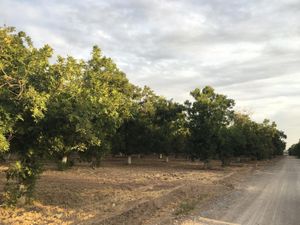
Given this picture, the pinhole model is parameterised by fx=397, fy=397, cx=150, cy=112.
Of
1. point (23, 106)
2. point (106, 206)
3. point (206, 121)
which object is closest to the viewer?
point (23, 106)

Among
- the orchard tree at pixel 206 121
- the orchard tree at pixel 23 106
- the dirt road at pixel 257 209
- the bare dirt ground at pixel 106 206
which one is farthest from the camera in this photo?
the orchard tree at pixel 206 121

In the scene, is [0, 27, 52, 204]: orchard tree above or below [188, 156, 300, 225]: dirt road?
above

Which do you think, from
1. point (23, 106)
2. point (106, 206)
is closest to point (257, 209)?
point (106, 206)

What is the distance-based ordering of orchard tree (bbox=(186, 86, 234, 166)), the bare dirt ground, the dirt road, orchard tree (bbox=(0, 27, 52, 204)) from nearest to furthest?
orchard tree (bbox=(0, 27, 52, 204)) → the bare dirt ground → the dirt road → orchard tree (bbox=(186, 86, 234, 166))

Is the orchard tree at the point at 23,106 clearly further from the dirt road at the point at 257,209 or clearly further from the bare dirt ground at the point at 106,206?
the dirt road at the point at 257,209

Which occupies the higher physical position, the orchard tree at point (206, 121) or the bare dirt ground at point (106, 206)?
the orchard tree at point (206, 121)

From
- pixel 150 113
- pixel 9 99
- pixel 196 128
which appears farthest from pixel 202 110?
pixel 9 99

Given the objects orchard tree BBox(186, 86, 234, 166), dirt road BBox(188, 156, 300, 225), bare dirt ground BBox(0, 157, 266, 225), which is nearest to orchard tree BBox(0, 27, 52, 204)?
bare dirt ground BBox(0, 157, 266, 225)

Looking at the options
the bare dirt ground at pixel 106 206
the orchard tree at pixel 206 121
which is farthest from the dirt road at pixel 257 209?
the orchard tree at pixel 206 121

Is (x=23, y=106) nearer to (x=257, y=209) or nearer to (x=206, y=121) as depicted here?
(x=257, y=209)

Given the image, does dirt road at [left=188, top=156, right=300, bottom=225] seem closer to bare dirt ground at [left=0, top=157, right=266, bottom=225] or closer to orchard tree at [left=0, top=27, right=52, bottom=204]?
bare dirt ground at [left=0, top=157, right=266, bottom=225]

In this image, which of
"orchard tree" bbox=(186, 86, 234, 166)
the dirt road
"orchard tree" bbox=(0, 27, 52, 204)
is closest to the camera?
"orchard tree" bbox=(0, 27, 52, 204)

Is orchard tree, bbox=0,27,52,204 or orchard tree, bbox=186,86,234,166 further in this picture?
orchard tree, bbox=186,86,234,166

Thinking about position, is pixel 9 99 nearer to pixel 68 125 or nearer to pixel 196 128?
pixel 68 125
